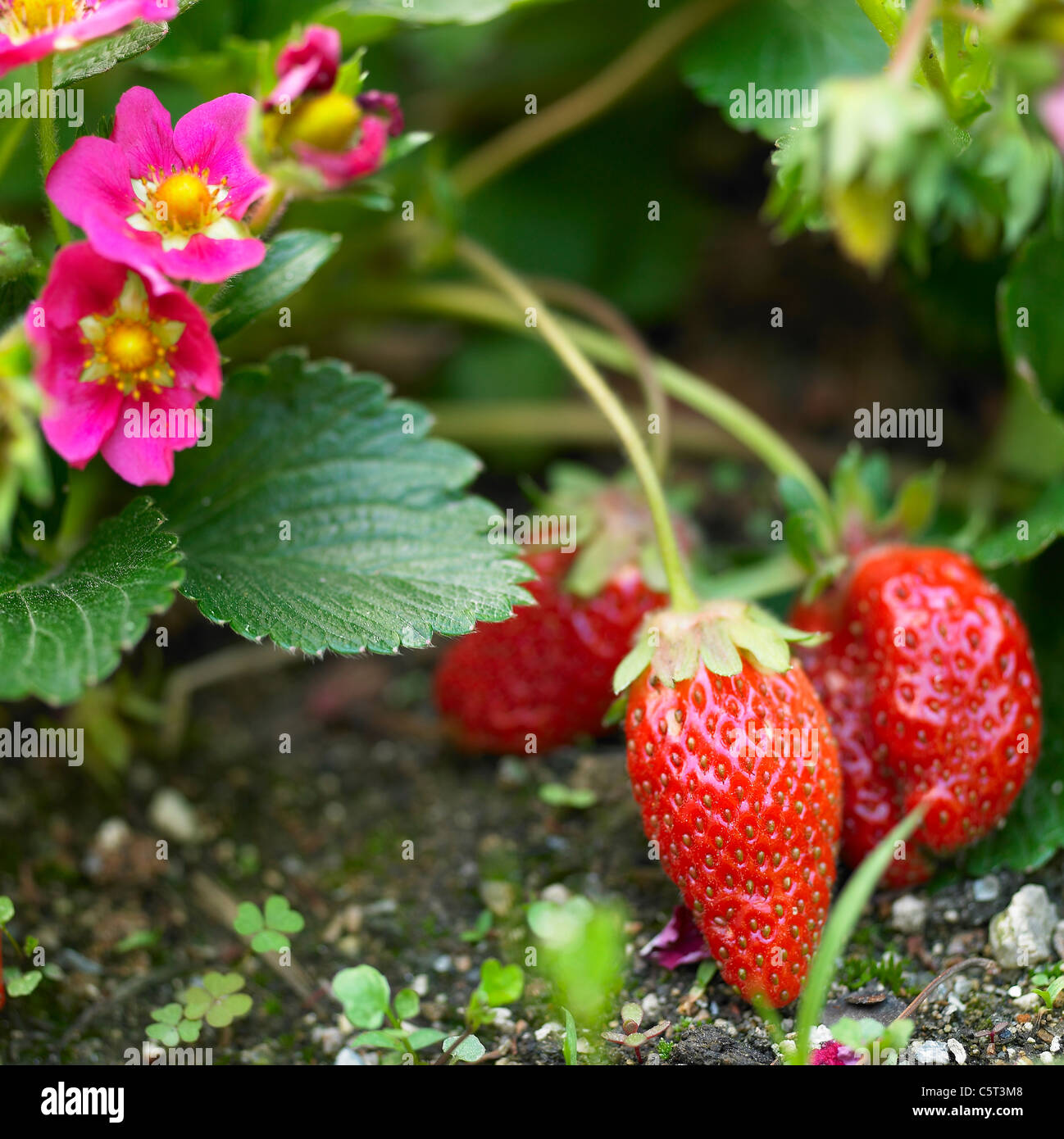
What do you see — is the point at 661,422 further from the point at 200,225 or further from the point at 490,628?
the point at 200,225

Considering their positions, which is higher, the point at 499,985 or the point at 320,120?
the point at 320,120

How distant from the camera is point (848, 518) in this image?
1.30 metres

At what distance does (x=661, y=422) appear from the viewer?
55.3 inches

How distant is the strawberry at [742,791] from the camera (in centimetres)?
100

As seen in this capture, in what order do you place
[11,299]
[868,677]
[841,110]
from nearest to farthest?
1. [841,110]
2. [11,299]
3. [868,677]

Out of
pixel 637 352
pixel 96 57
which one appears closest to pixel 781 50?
pixel 637 352

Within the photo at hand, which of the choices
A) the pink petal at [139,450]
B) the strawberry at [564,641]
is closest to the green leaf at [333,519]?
the pink petal at [139,450]

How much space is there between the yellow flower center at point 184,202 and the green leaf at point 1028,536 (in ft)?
2.75

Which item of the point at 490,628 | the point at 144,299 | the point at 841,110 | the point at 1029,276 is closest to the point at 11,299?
the point at 144,299

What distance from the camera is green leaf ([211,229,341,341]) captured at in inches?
41.8

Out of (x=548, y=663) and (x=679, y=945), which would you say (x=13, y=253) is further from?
(x=679, y=945)

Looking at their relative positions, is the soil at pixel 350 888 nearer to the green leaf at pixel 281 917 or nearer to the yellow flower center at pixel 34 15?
the green leaf at pixel 281 917

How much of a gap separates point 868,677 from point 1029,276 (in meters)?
0.49

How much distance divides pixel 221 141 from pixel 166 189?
85 mm
